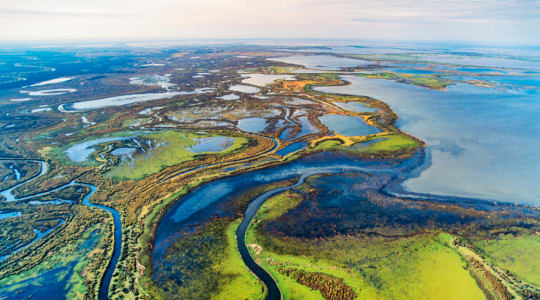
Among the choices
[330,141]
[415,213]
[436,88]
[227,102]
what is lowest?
[415,213]

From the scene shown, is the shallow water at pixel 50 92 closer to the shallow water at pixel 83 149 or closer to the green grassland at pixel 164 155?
the shallow water at pixel 83 149

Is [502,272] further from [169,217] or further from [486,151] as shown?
[169,217]

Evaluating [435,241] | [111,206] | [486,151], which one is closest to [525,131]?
[486,151]

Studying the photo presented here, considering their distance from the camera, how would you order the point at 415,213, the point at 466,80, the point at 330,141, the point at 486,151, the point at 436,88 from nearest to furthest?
the point at 415,213 → the point at 486,151 → the point at 330,141 → the point at 436,88 → the point at 466,80

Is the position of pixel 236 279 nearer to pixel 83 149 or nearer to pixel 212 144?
pixel 212 144

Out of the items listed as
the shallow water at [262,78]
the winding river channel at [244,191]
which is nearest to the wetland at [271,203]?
the winding river channel at [244,191]

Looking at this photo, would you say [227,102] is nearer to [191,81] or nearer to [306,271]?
[191,81]

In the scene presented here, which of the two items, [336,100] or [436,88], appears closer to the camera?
[336,100]

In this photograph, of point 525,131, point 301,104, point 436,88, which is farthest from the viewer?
point 436,88

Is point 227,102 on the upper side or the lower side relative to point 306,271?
upper

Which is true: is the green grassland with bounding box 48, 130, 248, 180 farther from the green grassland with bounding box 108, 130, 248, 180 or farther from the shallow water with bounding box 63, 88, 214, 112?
the shallow water with bounding box 63, 88, 214, 112
